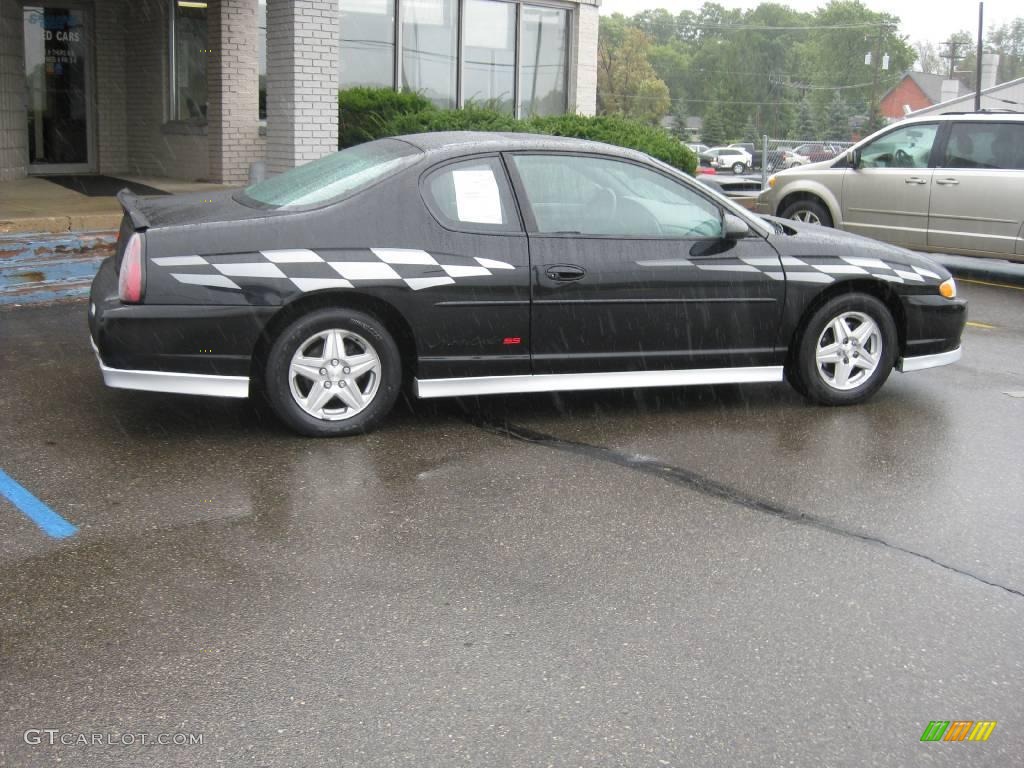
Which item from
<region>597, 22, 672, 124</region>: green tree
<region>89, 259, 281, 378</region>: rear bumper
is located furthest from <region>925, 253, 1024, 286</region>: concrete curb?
<region>597, 22, 672, 124</region>: green tree

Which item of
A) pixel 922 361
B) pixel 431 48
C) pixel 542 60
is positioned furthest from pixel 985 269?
pixel 431 48

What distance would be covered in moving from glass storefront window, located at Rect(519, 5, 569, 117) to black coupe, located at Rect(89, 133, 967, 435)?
10.3 m

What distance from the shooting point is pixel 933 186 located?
39.3 feet

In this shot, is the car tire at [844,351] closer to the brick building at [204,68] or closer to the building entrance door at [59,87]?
the brick building at [204,68]

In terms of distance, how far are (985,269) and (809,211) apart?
2.11 meters

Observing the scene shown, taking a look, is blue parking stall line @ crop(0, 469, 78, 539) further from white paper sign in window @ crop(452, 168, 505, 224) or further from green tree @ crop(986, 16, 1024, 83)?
green tree @ crop(986, 16, 1024, 83)

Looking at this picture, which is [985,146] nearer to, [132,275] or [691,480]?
[691,480]

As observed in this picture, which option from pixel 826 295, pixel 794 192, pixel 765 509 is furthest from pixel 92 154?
pixel 765 509

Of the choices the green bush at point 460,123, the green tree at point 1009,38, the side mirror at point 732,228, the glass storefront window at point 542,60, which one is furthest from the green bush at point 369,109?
the green tree at point 1009,38

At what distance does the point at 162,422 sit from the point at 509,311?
1886 millimetres

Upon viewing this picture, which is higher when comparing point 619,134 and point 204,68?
point 204,68

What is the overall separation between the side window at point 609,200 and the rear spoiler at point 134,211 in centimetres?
191

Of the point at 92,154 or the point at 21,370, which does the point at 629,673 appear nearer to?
the point at 21,370

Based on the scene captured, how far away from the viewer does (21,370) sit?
711 centimetres
